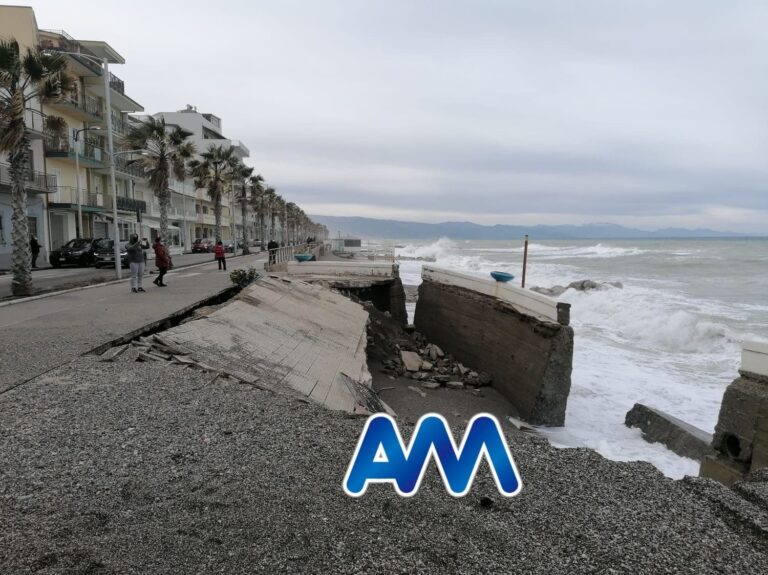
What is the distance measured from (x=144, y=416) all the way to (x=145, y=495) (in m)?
1.63

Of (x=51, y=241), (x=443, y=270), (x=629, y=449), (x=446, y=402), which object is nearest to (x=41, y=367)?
(x=446, y=402)

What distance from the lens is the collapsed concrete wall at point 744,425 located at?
6277 mm

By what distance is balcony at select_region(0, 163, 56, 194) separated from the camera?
2817 cm

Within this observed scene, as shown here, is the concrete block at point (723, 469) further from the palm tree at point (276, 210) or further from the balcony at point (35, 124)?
the palm tree at point (276, 210)

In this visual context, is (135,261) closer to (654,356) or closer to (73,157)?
(654,356)

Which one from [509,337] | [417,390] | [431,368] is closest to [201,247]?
[431,368]

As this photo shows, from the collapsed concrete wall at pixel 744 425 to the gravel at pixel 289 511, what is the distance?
2.55 meters

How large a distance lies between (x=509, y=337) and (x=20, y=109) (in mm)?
14648

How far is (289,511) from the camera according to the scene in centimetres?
364

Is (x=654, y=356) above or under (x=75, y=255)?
under

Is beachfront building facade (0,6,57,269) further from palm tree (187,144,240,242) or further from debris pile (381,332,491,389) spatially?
debris pile (381,332,491,389)

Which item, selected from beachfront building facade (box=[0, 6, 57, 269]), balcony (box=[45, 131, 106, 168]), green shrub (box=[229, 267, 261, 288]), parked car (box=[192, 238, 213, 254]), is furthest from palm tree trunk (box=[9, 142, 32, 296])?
parked car (box=[192, 238, 213, 254])

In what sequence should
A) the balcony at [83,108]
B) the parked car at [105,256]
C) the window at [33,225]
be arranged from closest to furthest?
the parked car at [105,256]
the window at [33,225]
the balcony at [83,108]

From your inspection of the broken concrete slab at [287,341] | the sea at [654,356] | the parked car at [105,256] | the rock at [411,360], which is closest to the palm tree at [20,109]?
the broken concrete slab at [287,341]
